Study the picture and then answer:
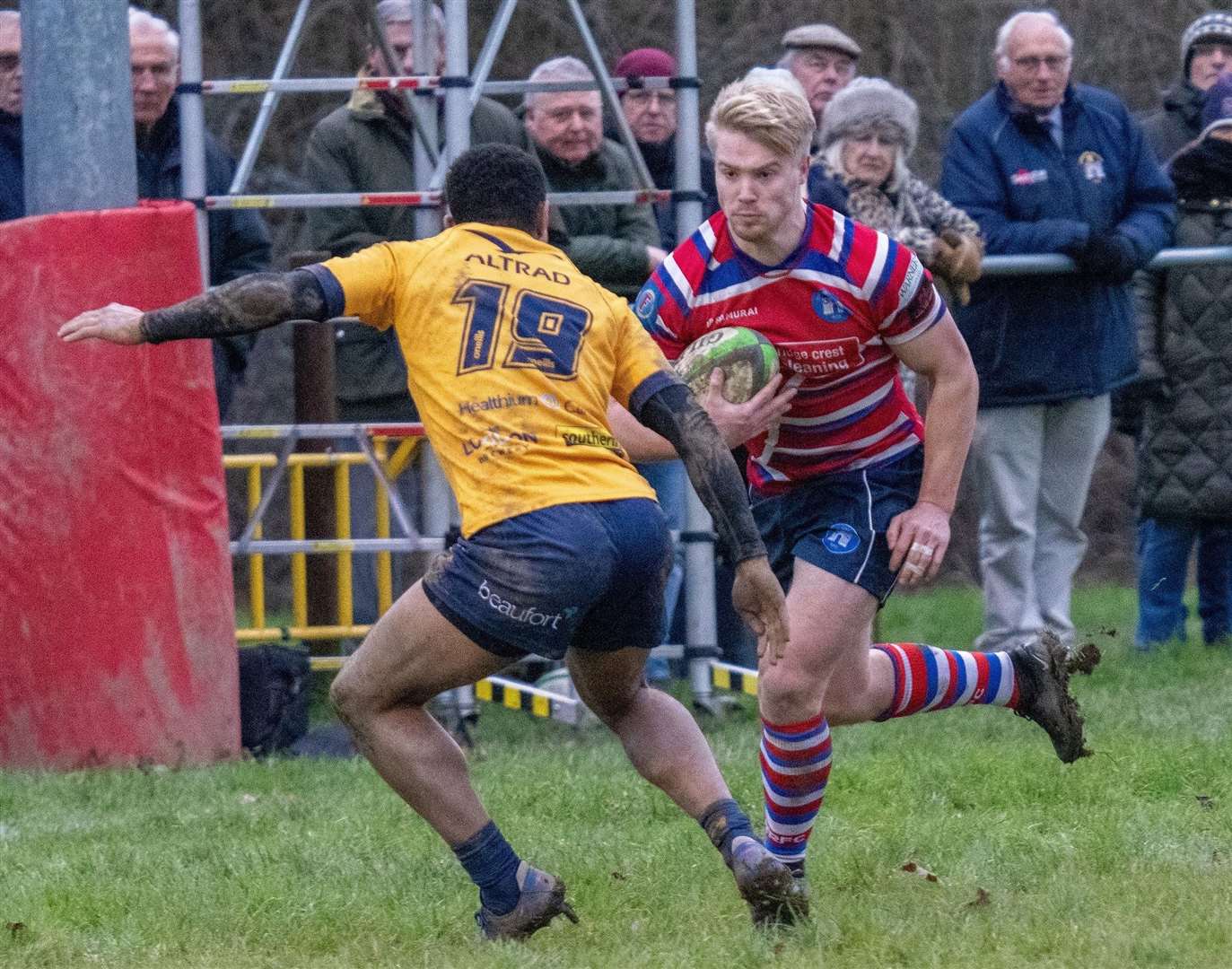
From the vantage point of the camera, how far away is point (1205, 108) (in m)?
9.49

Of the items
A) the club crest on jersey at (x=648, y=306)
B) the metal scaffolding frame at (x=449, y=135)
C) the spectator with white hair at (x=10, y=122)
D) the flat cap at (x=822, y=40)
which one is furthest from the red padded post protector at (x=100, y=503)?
Result: the flat cap at (x=822, y=40)

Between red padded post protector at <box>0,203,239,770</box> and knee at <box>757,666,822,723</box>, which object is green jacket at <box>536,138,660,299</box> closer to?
red padded post protector at <box>0,203,239,770</box>

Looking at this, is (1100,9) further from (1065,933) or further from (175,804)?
(1065,933)

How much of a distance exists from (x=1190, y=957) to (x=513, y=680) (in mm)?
4723

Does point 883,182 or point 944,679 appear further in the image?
point 883,182

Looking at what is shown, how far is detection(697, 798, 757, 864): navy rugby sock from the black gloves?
4.27m

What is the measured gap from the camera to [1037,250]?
863 cm

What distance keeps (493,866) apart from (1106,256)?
15.3ft

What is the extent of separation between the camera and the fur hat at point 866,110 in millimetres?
7953

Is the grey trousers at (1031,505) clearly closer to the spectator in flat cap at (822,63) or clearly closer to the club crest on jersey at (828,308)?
the spectator in flat cap at (822,63)

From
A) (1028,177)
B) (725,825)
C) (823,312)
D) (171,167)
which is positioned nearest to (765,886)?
(725,825)

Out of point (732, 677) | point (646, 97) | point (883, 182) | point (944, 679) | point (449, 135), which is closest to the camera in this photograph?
point (944, 679)

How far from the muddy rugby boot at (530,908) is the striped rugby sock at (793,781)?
2.08ft

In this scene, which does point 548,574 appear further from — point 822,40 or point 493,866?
point 822,40
